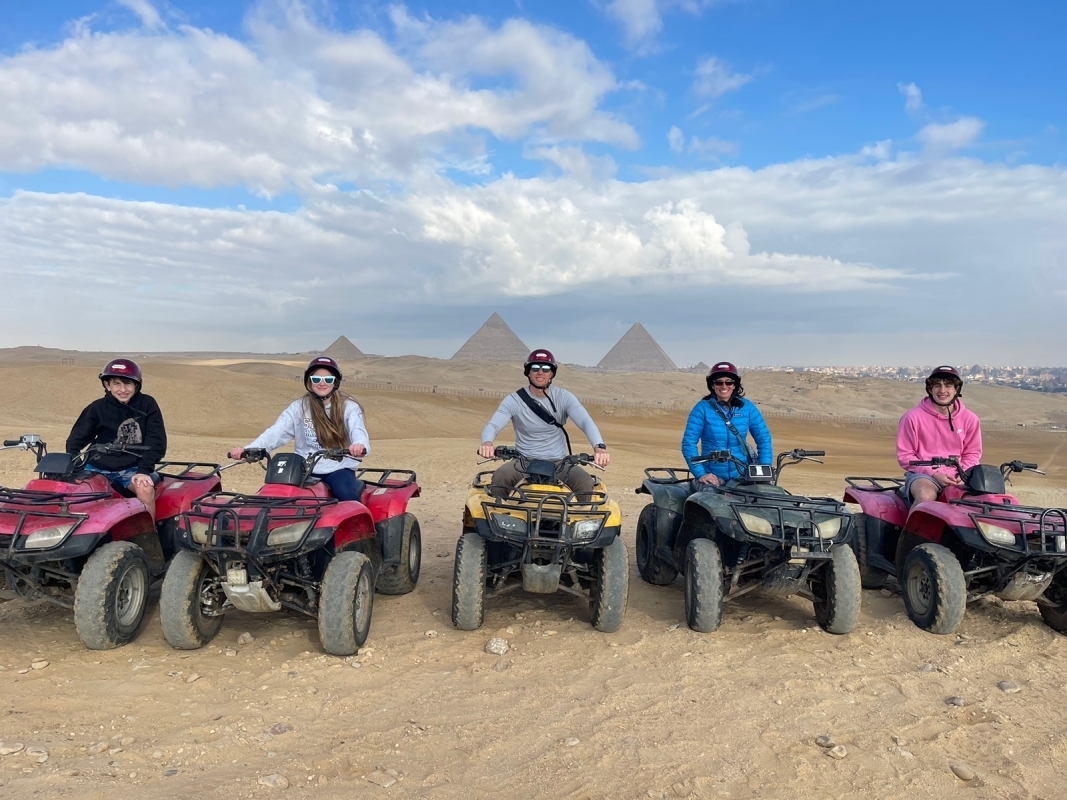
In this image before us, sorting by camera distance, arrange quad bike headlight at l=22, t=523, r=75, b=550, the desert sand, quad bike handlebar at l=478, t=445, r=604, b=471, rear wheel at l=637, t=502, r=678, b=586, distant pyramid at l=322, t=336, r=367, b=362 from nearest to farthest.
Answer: the desert sand, quad bike headlight at l=22, t=523, r=75, b=550, quad bike handlebar at l=478, t=445, r=604, b=471, rear wheel at l=637, t=502, r=678, b=586, distant pyramid at l=322, t=336, r=367, b=362

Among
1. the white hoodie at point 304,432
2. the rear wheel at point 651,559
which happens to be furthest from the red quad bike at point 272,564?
the rear wheel at point 651,559

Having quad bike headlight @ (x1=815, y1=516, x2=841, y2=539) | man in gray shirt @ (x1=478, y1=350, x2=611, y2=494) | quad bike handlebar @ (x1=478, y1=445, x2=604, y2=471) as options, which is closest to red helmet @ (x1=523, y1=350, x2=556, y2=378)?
man in gray shirt @ (x1=478, y1=350, x2=611, y2=494)

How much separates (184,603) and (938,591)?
5240 mm

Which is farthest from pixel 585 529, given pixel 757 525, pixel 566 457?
pixel 757 525

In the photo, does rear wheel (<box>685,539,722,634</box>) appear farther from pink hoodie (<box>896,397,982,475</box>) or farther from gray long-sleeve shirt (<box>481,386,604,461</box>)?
pink hoodie (<box>896,397,982,475</box>)

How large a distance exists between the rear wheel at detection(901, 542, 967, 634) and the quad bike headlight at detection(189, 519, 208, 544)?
5094 mm

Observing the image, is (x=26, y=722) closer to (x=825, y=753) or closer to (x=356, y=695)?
(x=356, y=695)

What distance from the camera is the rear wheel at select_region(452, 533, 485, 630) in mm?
5277

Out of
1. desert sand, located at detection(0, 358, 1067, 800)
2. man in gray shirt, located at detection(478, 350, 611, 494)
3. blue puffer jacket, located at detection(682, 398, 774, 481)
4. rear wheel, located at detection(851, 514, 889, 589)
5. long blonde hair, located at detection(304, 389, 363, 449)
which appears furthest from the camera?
rear wheel, located at detection(851, 514, 889, 589)

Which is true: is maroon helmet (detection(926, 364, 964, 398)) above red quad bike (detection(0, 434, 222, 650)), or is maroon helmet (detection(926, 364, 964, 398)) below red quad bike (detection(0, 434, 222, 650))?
above

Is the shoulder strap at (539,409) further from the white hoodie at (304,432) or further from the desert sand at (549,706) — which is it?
the desert sand at (549,706)

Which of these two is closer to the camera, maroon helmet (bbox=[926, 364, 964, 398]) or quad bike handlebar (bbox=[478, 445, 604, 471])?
quad bike handlebar (bbox=[478, 445, 604, 471])

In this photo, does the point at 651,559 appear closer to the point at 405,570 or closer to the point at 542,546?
the point at 542,546

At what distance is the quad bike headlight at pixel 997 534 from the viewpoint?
512 centimetres
